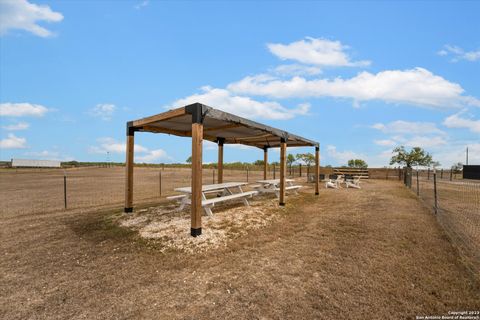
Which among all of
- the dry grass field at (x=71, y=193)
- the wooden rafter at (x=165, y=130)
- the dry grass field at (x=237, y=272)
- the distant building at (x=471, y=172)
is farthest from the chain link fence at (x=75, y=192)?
the distant building at (x=471, y=172)

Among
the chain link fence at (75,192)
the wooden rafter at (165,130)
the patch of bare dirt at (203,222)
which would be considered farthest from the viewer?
the chain link fence at (75,192)

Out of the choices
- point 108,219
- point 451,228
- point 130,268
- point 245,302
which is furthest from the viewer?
point 108,219

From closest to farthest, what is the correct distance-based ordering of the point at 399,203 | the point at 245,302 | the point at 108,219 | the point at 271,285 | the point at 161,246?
1. the point at 245,302
2. the point at 271,285
3. the point at 161,246
4. the point at 108,219
5. the point at 399,203

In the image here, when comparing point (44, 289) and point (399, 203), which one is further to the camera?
point (399, 203)

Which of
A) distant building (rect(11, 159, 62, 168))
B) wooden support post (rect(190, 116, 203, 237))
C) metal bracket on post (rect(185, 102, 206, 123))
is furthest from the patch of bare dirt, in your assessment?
distant building (rect(11, 159, 62, 168))

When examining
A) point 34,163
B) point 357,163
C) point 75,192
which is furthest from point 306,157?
point 34,163

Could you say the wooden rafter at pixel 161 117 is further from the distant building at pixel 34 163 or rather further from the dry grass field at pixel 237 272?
the distant building at pixel 34 163

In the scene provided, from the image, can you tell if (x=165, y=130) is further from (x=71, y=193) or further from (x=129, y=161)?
(x=71, y=193)

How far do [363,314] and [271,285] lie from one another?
999 mm

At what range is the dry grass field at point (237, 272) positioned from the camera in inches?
99.8

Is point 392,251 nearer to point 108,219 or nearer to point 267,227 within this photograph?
point 267,227

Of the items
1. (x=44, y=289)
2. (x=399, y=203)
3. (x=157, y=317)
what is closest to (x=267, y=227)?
(x=157, y=317)

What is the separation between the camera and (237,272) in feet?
10.8

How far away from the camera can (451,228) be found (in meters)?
5.36
